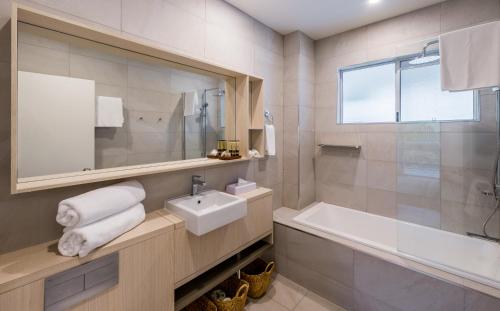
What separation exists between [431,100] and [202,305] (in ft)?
8.17

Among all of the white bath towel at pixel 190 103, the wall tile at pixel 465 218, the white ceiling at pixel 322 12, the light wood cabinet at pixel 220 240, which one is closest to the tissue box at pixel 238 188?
the light wood cabinet at pixel 220 240

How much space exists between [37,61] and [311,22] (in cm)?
233

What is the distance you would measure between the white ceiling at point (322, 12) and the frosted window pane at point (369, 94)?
53 centimetres

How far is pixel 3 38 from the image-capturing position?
101cm

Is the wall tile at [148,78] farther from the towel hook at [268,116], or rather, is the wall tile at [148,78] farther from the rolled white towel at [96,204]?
the towel hook at [268,116]

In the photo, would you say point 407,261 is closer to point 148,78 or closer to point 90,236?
point 90,236

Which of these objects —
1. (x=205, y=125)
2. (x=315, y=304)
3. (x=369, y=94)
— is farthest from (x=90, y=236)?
(x=369, y=94)

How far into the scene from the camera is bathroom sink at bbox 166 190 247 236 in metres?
1.34

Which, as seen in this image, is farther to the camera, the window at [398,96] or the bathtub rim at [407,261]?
the window at [398,96]

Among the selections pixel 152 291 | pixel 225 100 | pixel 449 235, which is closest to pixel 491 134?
pixel 449 235

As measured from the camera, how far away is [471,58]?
1585mm

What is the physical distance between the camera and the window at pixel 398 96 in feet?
6.04

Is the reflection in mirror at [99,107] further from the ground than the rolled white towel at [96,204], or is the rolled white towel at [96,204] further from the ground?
the reflection in mirror at [99,107]

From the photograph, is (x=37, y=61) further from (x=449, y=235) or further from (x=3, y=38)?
(x=449, y=235)
